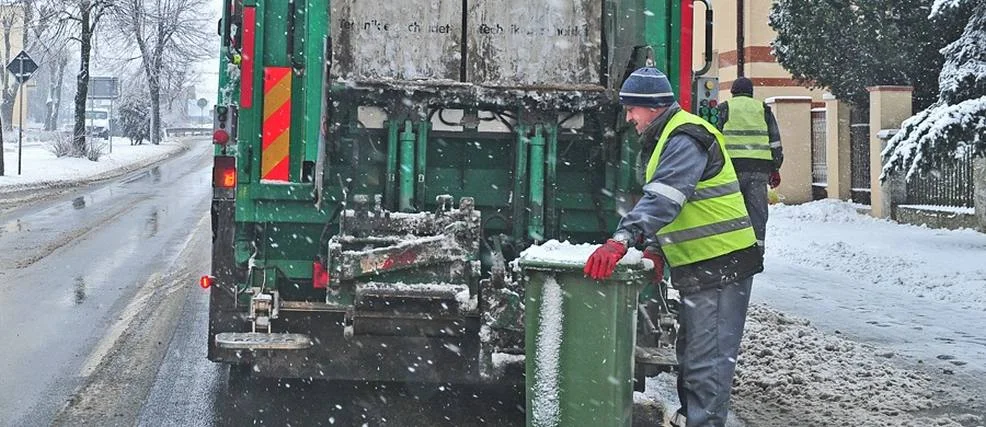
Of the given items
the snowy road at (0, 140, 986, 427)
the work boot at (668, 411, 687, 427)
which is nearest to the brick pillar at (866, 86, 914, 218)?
the snowy road at (0, 140, 986, 427)

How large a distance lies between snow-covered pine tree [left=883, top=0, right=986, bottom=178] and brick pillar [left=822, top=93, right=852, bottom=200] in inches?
210

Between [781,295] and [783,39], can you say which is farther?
[783,39]

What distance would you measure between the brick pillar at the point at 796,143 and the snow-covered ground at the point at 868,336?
6036 millimetres

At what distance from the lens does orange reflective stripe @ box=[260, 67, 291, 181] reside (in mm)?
4926

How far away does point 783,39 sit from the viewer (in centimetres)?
1582

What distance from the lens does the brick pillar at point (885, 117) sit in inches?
551

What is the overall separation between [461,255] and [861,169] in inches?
519

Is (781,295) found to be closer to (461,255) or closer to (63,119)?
(461,255)

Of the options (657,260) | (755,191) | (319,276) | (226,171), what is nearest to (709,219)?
(657,260)

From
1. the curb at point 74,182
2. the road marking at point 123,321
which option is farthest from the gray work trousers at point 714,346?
the curb at point 74,182

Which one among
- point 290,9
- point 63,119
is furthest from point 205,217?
point 63,119

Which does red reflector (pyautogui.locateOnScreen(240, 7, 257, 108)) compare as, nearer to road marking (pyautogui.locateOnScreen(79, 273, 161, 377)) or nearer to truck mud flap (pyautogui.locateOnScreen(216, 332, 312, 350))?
truck mud flap (pyautogui.locateOnScreen(216, 332, 312, 350))

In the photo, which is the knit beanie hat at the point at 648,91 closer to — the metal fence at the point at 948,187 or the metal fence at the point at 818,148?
the metal fence at the point at 948,187

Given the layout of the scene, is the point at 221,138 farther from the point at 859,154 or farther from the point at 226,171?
the point at 859,154
